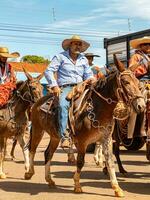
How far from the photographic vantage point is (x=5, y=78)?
11508mm

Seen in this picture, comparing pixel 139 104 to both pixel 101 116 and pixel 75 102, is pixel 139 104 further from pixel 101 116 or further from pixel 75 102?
pixel 75 102

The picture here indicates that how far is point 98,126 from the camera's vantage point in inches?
331

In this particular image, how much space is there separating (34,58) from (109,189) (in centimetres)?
8794

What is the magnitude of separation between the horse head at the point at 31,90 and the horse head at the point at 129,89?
11.4 ft

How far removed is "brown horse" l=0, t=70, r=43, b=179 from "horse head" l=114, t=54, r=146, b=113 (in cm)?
350

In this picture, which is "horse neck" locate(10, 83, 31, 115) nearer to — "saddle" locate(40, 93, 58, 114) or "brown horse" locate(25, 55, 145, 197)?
"saddle" locate(40, 93, 58, 114)

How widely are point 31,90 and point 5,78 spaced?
712 mm

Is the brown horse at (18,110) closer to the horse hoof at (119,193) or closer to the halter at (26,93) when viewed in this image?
the halter at (26,93)

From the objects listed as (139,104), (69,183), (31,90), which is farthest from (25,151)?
(139,104)

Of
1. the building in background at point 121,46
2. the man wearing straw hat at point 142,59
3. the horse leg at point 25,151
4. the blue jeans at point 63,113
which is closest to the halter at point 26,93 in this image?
the horse leg at point 25,151

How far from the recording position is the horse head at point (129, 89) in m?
7.66

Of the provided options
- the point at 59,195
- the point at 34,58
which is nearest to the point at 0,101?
the point at 59,195

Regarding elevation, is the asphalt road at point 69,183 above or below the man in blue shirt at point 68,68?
below

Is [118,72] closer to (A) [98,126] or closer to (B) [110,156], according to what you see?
(A) [98,126]
